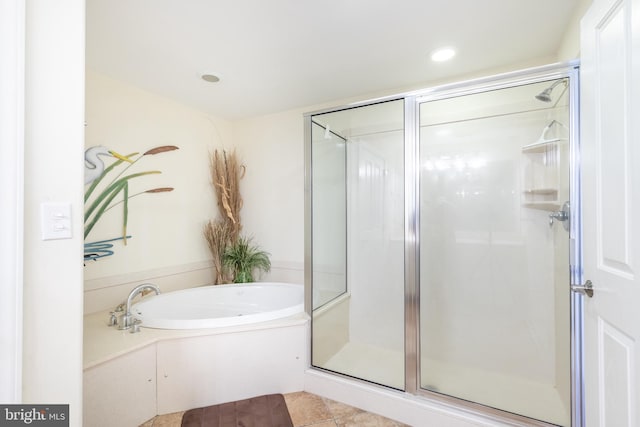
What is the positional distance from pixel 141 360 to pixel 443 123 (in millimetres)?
2467

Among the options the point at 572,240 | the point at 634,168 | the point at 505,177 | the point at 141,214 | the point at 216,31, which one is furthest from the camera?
the point at 141,214

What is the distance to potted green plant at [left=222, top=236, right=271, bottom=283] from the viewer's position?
3.06m

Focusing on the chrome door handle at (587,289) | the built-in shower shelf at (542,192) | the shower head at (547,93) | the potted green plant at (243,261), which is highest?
the shower head at (547,93)

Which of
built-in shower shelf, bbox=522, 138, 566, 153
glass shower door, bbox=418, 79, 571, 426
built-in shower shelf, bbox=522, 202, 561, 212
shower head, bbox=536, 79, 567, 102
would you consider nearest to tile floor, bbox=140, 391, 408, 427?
glass shower door, bbox=418, 79, 571, 426

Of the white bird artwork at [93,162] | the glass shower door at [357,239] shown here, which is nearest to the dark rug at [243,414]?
the glass shower door at [357,239]

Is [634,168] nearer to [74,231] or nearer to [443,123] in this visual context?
[443,123]

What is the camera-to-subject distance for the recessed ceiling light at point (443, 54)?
1986 mm

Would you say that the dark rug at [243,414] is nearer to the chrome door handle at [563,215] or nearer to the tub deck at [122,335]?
the tub deck at [122,335]

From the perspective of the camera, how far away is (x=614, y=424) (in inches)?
37.5

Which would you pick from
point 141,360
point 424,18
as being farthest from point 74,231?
point 424,18

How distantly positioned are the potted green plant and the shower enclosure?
3.18ft

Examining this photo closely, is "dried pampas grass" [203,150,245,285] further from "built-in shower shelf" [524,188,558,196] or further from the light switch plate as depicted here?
"built-in shower shelf" [524,188,558,196]

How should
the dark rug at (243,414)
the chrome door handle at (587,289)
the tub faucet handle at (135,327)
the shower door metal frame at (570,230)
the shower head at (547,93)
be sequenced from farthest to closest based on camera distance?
the tub faucet handle at (135,327)
the dark rug at (243,414)
the shower head at (547,93)
the shower door metal frame at (570,230)
the chrome door handle at (587,289)

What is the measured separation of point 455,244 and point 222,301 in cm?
215
